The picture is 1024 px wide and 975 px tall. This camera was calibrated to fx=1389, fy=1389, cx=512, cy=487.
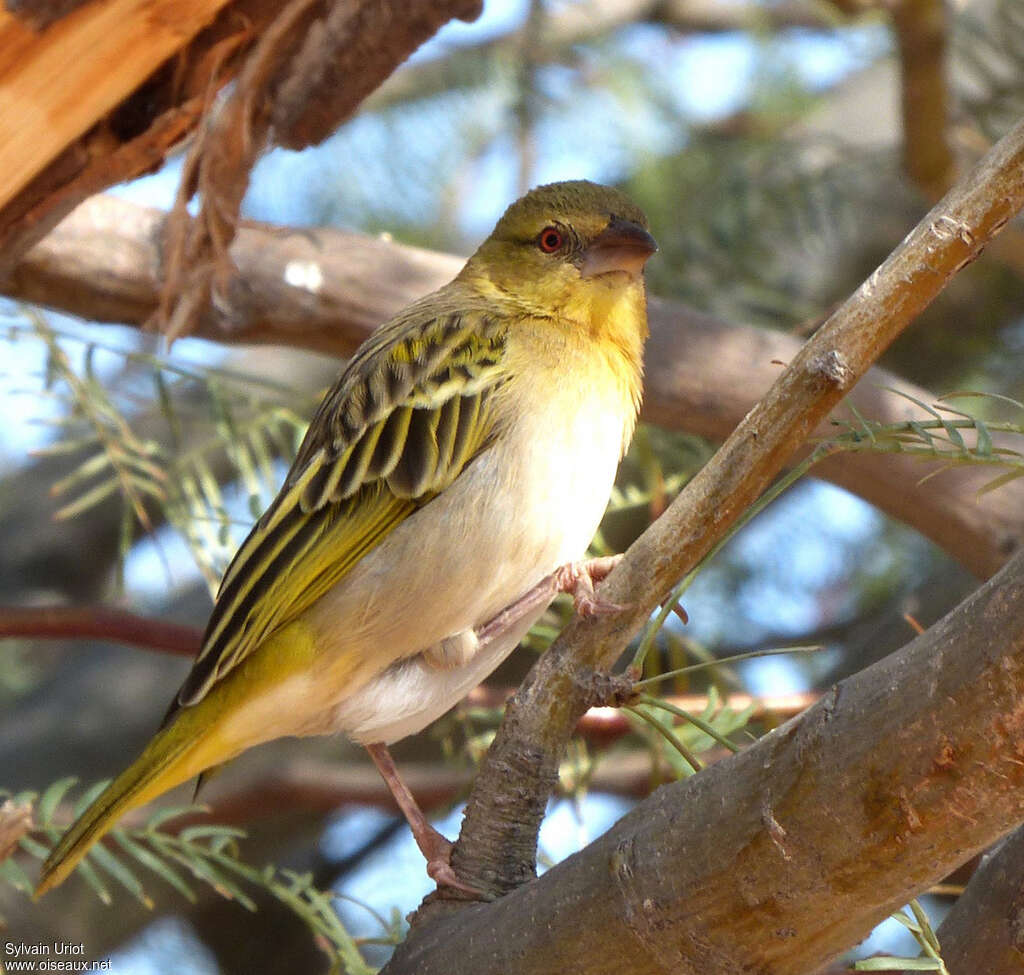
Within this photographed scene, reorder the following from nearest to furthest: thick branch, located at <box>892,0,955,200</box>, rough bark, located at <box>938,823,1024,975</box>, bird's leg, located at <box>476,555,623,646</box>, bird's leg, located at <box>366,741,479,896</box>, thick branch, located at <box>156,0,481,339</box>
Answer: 1. rough bark, located at <box>938,823,1024,975</box>
2. bird's leg, located at <box>366,741,479,896</box>
3. bird's leg, located at <box>476,555,623,646</box>
4. thick branch, located at <box>156,0,481,339</box>
5. thick branch, located at <box>892,0,955,200</box>

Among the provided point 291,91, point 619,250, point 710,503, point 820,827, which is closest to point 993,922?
point 820,827

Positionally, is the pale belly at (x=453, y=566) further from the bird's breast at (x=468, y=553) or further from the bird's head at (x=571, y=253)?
A: the bird's head at (x=571, y=253)

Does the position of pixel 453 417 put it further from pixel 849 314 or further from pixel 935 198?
pixel 935 198

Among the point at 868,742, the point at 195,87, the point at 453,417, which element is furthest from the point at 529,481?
the point at 868,742

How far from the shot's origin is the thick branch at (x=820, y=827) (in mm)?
1289

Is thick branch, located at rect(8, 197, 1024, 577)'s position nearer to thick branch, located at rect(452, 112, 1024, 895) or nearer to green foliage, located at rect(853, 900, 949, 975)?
thick branch, located at rect(452, 112, 1024, 895)

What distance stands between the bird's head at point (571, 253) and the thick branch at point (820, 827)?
1362 mm

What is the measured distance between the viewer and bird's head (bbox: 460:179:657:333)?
2.74 metres

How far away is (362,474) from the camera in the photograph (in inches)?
96.0

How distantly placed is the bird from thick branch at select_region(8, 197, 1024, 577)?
1.76 ft

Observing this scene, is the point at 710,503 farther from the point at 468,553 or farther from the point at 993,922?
the point at 468,553

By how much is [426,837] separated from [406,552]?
471mm

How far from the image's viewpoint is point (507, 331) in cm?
261

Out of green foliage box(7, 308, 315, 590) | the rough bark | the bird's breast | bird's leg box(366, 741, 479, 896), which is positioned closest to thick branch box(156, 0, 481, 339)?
green foliage box(7, 308, 315, 590)
